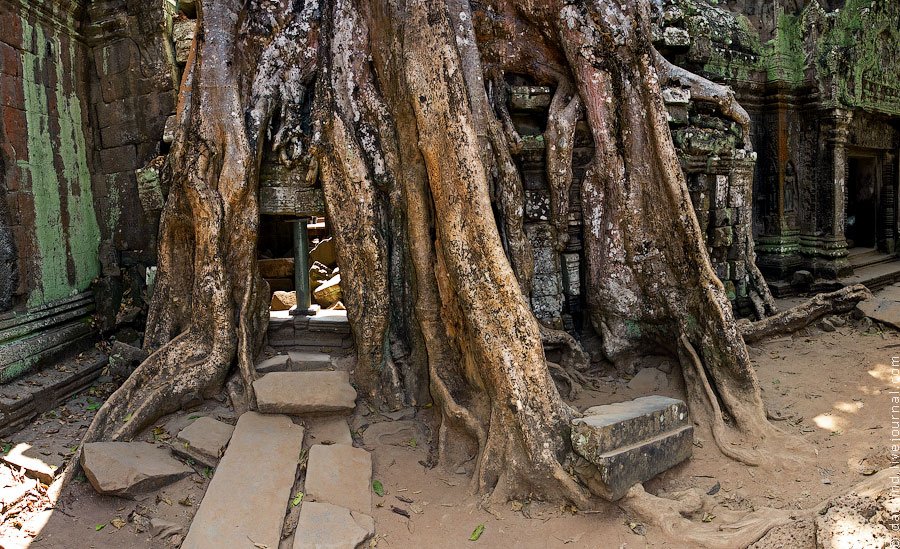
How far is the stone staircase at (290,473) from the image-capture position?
9.57 ft

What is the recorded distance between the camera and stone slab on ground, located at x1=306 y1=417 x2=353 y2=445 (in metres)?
3.71

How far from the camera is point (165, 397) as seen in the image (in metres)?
3.89

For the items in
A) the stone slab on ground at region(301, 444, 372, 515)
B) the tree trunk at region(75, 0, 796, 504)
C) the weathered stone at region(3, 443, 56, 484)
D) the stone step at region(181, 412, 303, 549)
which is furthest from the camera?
the tree trunk at region(75, 0, 796, 504)

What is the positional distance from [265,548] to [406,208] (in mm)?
2219

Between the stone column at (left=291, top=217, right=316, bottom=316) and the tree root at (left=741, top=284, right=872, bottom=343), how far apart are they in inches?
146

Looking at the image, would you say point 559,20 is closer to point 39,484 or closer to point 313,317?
point 313,317

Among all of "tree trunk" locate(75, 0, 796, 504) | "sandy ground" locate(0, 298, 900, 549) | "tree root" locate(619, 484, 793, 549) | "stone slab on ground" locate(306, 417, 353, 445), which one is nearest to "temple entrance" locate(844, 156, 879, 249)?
"sandy ground" locate(0, 298, 900, 549)

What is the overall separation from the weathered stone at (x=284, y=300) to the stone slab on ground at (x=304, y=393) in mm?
1942

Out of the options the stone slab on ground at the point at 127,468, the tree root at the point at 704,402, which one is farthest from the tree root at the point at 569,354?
the stone slab on ground at the point at 127,468

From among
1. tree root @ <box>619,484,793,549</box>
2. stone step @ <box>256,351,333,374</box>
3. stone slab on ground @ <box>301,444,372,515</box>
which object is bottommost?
tree root @ <box>619,484,793,549</box>

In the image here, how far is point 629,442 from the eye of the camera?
123 inches

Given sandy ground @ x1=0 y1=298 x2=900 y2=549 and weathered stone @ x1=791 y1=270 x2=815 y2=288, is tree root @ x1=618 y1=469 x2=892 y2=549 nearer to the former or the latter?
sandy ground @ x1=0 y1=298 x2=900 y2=549

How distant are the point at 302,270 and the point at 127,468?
2.16 m

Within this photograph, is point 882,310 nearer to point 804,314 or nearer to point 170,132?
point 804,314
